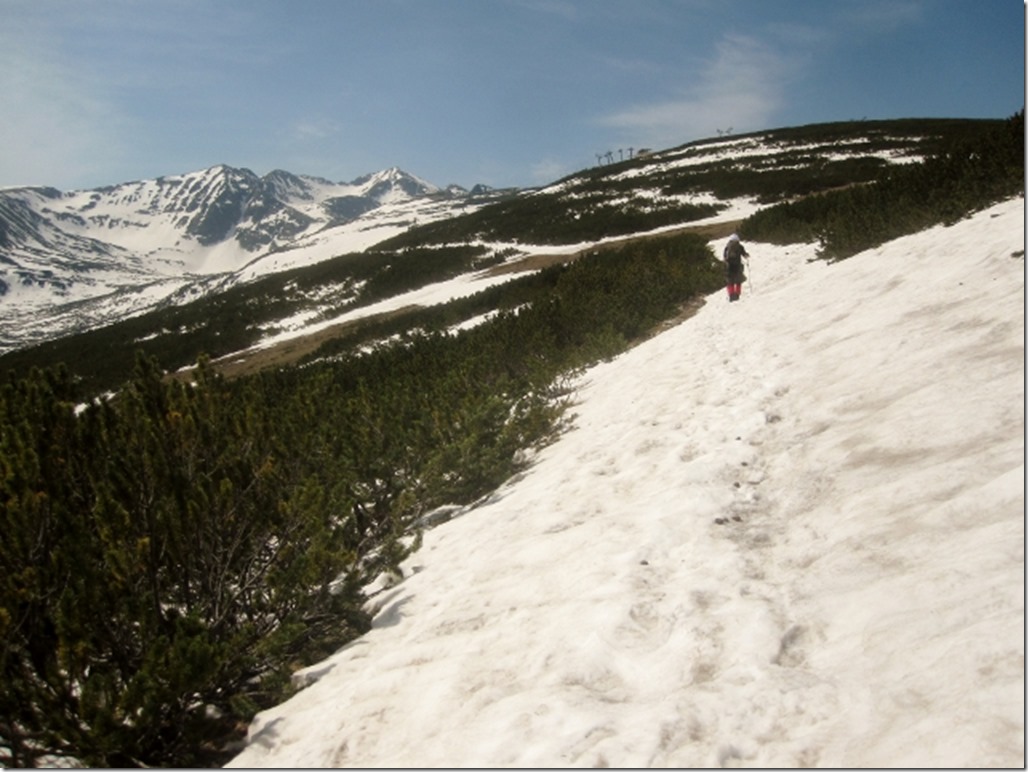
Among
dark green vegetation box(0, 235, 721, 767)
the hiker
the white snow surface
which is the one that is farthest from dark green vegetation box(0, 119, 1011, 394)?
the white snow surface

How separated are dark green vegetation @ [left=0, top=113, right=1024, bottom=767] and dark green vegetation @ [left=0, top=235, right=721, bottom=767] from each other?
16mm

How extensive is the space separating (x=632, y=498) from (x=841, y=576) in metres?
1.95

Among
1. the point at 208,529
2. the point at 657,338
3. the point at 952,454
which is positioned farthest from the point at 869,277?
the point at 208,529

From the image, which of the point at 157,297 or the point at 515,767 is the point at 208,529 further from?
the point at 157,297

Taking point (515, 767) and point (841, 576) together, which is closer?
point (515, 767)

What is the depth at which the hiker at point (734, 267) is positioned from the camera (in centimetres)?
1238

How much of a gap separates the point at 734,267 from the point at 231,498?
11.4 metres

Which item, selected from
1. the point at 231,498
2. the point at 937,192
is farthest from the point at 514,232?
the point at 231,498

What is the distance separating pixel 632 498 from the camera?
4.68 meters

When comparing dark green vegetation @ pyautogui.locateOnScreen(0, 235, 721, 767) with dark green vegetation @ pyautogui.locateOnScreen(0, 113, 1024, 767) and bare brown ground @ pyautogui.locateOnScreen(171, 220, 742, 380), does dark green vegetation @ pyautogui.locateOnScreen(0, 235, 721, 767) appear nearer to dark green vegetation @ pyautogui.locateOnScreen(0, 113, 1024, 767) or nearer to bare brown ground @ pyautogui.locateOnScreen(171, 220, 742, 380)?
dark green vegetation @ pyautogui.locateOnScreen(0, 113, 1024, 767)

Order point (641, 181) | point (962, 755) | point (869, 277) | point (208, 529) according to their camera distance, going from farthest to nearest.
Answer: point (641, 181) → point (869, 277) → point (208, 529) → point (962, 755)

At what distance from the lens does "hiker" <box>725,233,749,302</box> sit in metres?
12.4

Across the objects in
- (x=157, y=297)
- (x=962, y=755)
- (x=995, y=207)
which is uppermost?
(x=157, y=297)

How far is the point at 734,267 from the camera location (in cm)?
1249
